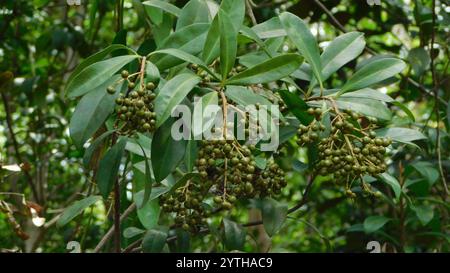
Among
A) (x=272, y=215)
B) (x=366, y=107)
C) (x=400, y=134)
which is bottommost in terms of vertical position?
(x=272, y=215)

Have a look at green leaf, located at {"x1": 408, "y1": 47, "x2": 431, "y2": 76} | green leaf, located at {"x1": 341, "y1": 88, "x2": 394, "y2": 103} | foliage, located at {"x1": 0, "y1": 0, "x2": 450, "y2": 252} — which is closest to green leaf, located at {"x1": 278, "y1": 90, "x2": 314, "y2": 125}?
foliage, located at {"x1": 0, "y1": 0, "x2": 450, "y2": 252}

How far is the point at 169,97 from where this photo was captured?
1.05 metres

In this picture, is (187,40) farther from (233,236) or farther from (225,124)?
(233,236)

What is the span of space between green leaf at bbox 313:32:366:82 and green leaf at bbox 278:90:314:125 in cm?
15

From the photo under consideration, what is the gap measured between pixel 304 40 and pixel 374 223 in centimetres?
86

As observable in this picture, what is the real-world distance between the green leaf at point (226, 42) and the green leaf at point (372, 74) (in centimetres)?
27

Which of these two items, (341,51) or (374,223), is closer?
(341,51)

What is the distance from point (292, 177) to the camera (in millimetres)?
3451

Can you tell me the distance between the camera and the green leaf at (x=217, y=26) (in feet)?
3.84

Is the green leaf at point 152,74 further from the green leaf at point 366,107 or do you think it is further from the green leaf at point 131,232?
the green leaf at point 131,232

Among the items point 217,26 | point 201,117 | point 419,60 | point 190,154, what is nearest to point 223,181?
point 190,154

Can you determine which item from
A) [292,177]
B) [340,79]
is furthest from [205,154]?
[292,177]

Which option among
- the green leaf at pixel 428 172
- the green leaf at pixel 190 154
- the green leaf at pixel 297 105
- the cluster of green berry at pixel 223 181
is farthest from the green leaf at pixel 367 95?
the green leaf at pixel 428 172
